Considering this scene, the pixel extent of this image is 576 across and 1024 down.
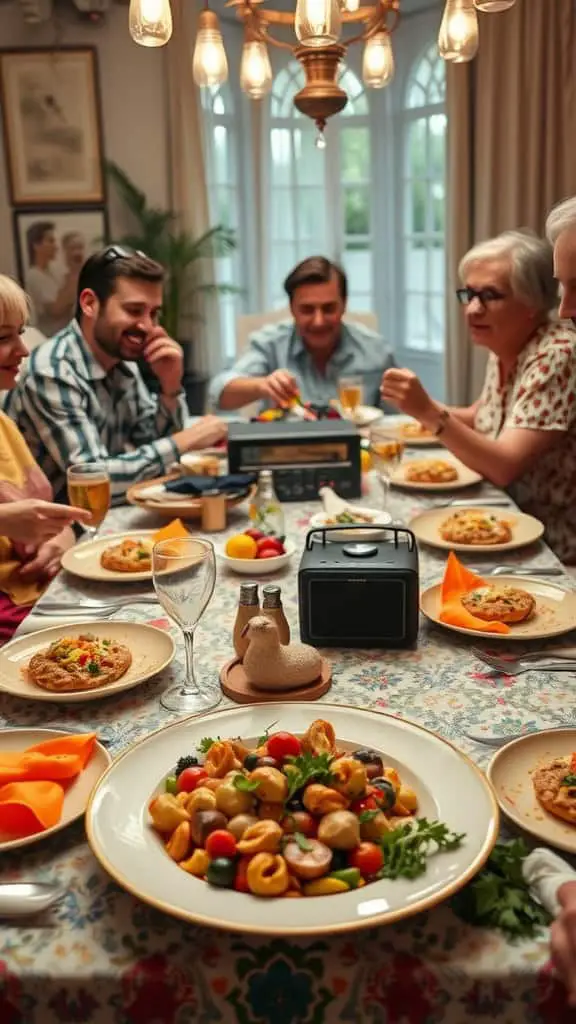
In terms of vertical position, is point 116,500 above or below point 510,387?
below

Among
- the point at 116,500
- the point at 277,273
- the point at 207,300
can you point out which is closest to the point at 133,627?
the point at 116,500

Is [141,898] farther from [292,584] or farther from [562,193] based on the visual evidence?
[562,193]

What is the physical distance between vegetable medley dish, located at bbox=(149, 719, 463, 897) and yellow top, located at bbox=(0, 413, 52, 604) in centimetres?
112

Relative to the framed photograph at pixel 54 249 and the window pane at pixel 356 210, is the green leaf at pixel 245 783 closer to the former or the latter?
the framed photograph at pixel 54 249

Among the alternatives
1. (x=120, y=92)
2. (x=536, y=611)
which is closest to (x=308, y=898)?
(x=536, y=611)

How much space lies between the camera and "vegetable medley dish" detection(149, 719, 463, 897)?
832 mm

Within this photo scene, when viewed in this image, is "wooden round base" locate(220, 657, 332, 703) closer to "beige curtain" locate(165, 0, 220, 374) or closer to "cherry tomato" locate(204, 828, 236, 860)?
"cherry tomato" locate(204, 828, 236, 860)

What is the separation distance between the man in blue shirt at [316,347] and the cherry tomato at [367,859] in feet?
8.81

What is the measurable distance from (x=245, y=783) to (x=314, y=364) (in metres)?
2.98

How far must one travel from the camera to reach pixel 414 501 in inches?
87.6

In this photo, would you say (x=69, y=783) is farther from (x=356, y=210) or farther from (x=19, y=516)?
(x=356, y=210)

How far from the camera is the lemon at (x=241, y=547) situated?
1.74 meters

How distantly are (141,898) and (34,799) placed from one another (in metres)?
0.22

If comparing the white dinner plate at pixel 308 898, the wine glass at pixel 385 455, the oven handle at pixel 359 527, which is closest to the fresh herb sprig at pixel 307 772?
the white dinner plate at pixel 308 898
